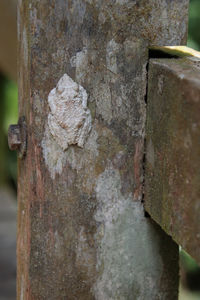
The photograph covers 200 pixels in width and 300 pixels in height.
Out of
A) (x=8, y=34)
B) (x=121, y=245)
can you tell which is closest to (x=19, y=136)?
(x=121, y=245)

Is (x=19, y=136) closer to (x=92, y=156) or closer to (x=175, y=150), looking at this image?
(x=92, y=156)

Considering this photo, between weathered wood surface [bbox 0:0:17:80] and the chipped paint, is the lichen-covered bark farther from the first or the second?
weathered wood surface [bbox 0:0:17:80]

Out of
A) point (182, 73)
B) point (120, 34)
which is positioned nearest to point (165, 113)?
point (182, 73)

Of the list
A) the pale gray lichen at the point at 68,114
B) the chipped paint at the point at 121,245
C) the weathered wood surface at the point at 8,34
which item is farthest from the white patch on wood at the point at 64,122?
the weathered wood surface at the point at 8,34

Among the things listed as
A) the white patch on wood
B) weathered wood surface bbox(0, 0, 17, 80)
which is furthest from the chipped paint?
weathered wood surface bbox(0, 0, 17, 80)

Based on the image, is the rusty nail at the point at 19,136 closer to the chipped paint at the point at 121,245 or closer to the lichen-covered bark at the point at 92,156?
the lichen-covered bark at the point at 92,156
